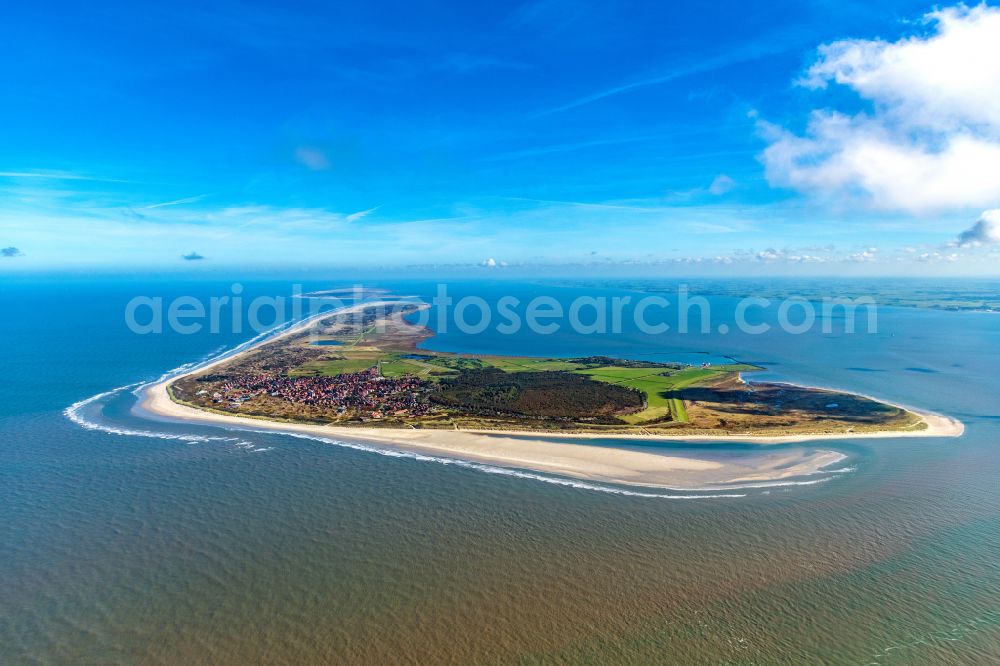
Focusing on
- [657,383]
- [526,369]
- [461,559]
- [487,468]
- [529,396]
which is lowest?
[461,559]

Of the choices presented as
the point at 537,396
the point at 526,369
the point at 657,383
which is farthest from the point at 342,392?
the point at 657,383

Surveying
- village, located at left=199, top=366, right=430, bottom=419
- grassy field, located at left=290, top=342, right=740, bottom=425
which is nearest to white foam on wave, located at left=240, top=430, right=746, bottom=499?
village, located at left=199, top=366, right=430, bottom=419

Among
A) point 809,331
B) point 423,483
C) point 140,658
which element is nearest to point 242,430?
point 423,483

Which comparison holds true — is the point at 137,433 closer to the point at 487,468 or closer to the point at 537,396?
the point at 487,468

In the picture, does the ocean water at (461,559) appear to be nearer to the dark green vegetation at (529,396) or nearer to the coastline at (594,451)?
the coastline at (594,451)

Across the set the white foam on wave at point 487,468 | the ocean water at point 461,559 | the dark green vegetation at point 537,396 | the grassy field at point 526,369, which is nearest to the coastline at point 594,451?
the white foam on wave at point 487,468

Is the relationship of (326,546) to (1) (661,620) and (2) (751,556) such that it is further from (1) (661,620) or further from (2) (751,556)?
(2) (751,556)
